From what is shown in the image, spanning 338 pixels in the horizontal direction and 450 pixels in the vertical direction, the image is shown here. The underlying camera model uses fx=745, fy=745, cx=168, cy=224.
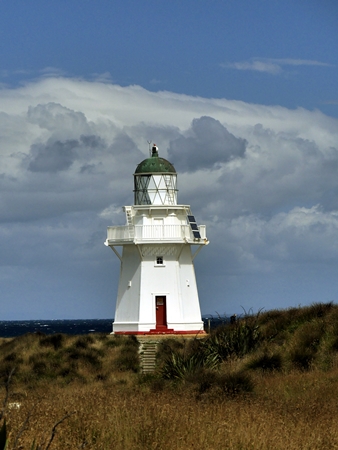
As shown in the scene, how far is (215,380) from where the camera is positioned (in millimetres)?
15461

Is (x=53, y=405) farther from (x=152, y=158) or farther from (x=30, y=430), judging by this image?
(x=152, y=158)

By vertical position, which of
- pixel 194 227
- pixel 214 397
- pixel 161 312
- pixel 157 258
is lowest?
pixel 214 397

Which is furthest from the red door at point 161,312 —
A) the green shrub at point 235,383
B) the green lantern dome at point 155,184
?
the green shrub at point 235,383

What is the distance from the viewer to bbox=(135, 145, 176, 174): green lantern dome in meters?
39.1

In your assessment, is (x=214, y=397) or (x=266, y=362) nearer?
(x=214, y=397)

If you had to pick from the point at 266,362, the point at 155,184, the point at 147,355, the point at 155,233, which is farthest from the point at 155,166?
the point at 266,362

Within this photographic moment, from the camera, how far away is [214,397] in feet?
45.2

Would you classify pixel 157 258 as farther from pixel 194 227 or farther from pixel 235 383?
pixel 235 383

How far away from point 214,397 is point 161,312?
23.5 metres

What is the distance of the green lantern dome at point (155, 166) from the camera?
39125mm

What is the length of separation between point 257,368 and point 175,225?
64.3 feet

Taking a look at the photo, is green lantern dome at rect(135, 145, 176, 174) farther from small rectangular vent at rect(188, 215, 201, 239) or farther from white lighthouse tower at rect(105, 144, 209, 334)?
small rectangular vent at rect(188, 215, 201, 239)

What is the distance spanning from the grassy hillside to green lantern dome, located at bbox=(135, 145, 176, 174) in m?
12.1

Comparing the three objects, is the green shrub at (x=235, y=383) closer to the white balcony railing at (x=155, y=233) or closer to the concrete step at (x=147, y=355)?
the concrete step at (x=147, y=355)
